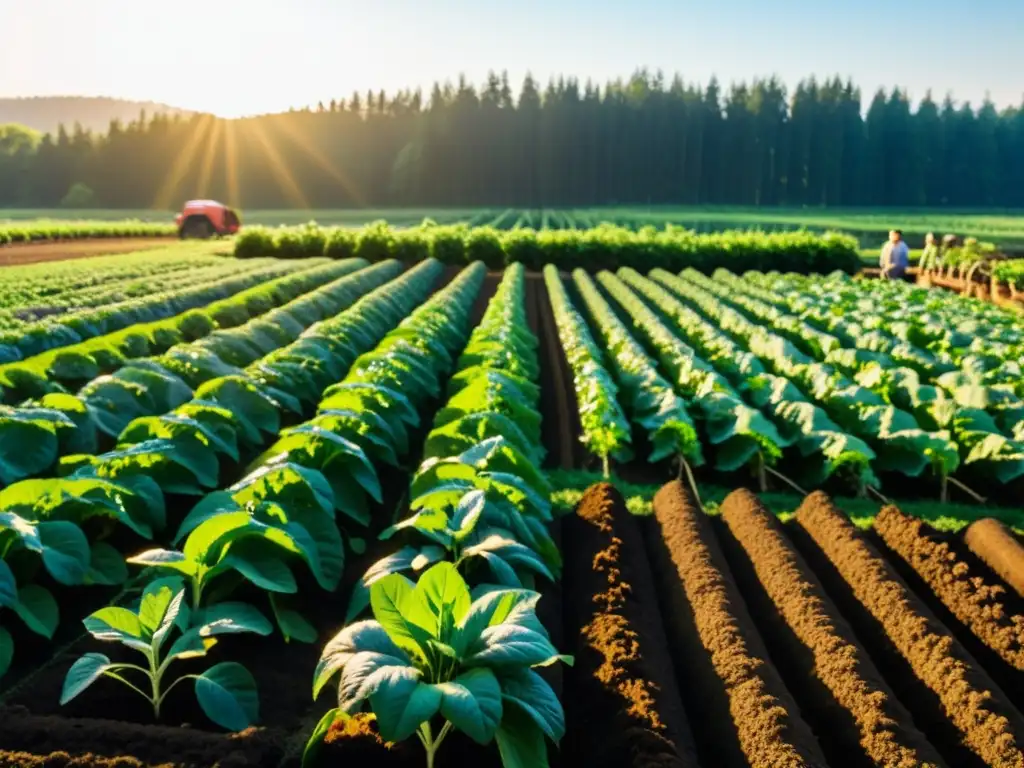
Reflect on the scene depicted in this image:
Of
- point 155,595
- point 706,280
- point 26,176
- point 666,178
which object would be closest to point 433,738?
point 155,595

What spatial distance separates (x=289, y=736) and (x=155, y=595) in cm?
70

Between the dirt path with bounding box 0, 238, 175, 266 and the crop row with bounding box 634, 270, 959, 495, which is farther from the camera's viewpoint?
the dirt path with bounding box 0, 238, 175, 266

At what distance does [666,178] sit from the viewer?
96.1 metres

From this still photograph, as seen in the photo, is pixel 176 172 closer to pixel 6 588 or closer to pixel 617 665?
pixel 6 588

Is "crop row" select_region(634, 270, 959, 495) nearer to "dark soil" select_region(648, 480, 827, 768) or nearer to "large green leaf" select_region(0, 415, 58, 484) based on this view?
"dark soil" select_region(648, 480, 827, 768)

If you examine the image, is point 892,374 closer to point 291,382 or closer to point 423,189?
point 291,382

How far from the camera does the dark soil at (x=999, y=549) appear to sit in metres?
4.30

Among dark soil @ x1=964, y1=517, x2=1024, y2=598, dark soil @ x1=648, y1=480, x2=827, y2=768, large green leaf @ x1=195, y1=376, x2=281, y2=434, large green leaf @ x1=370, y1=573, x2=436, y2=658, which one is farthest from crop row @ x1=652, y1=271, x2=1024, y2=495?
large green leaf @ x1=370, y1=573, x2=436, y2=658

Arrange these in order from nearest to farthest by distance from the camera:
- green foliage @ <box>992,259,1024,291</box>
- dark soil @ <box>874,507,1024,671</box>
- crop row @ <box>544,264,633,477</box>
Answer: dark soil @ <box>874,507,1024,671</box>, crop row @ <box>544,264,633,477</box>, green foliage @ <box>992,259,1024,291</box>

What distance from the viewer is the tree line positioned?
94.5m

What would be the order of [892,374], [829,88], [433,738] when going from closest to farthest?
[433,738], [892,374], [829,88]

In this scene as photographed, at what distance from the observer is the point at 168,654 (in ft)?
9.28

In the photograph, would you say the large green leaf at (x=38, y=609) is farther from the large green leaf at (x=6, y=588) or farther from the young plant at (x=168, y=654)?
the young plant at (x=168, y=654)

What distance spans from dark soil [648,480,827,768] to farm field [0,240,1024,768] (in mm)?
15
